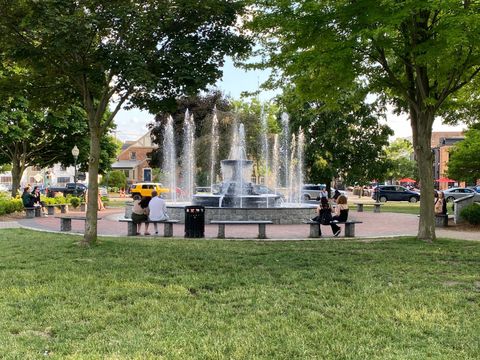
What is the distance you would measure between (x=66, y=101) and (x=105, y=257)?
5642 mm

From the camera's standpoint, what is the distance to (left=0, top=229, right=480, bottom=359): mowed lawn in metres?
4.68

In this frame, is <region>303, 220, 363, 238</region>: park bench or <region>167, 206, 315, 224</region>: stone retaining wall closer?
<region>303, 220, 363, 238</region>: park bench

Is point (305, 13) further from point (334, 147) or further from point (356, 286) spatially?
point (334, 147)

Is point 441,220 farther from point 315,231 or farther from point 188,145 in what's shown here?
point 188,145

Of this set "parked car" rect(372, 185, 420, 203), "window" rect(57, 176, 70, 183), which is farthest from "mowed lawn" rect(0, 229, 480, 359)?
"window" rect(57, 176, 70, 183)

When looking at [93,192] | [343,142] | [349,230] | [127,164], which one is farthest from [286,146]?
[127,164]

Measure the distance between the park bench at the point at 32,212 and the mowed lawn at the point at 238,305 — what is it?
13071 mm

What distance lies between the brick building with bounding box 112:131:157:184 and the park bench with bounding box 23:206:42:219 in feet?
189

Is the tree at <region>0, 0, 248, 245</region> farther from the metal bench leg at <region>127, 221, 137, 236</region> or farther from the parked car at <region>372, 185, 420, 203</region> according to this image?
the parked car at <region>372, 185, 420, 203</region>

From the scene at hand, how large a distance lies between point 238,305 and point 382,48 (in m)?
8.86

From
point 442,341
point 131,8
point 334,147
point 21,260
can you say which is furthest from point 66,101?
point 334,147

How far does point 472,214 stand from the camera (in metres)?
19.1

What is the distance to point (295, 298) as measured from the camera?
21.4ft

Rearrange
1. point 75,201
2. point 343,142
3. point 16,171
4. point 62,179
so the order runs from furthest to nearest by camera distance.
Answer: point 62,179
point 343,142
point 16,171
point 75,201
